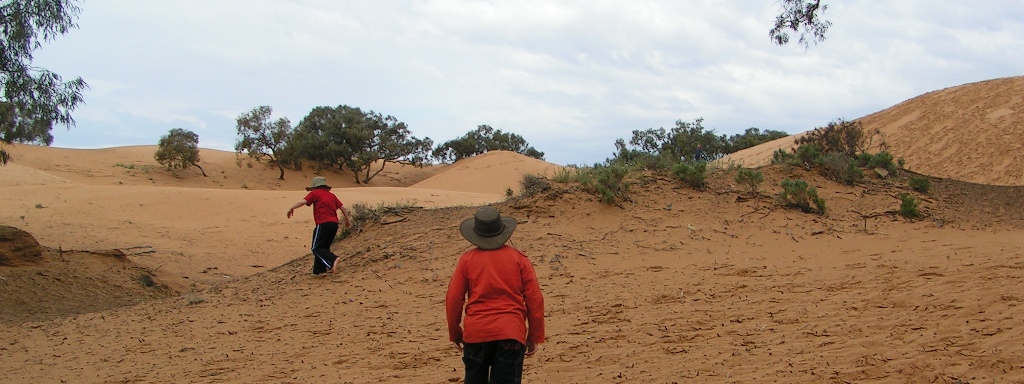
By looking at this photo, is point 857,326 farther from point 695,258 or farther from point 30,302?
point 30,302

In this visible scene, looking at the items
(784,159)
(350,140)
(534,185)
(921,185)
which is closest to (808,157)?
(784,159)

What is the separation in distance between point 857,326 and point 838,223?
520cm

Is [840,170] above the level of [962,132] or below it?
below

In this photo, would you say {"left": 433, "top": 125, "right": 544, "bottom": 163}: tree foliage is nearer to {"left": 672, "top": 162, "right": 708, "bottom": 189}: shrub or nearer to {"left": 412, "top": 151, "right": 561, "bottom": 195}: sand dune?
{"left": 412, "top": 151, "right": 561, "bottom": 195}: sand dune

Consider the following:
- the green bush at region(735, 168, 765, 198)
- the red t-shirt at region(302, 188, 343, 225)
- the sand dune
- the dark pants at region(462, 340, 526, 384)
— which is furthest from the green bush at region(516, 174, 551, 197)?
the sand dune

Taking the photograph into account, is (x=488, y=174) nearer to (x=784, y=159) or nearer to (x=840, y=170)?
(x=784, y=159)

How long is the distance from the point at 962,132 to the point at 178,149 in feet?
102

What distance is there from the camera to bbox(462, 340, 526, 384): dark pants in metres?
4.46

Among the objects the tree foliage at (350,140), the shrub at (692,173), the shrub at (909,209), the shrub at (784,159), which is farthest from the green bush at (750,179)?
the tree foliage at (350,140)

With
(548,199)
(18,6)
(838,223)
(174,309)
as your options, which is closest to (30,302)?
(174,309)

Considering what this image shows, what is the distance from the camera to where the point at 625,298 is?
827 centimetres

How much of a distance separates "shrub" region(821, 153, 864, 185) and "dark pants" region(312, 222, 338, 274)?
8.23 meters

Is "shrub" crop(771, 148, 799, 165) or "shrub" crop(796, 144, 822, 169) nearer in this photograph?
"shrub" crop(796, 144, 822, 169)

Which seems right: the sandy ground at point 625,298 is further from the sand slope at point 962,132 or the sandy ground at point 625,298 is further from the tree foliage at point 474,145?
the tree foliage at point 474,145
